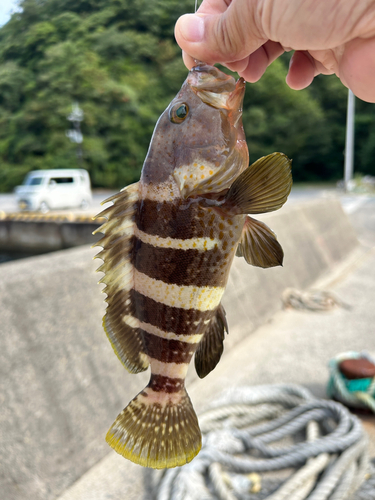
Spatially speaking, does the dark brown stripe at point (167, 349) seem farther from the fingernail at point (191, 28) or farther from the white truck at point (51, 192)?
the white truck at point (51, 192)

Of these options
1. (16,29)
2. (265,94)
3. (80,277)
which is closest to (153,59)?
(265,94)

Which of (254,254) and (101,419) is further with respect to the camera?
(101,419)

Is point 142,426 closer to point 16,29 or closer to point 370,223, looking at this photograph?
point 370,223

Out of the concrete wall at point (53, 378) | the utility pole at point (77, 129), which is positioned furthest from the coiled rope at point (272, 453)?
the utility pole at point (77, 129)

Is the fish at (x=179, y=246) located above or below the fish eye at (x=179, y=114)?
below

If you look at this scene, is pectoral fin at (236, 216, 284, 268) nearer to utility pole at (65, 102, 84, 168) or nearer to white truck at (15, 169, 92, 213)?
white truck at (15, 169, 92, 213)

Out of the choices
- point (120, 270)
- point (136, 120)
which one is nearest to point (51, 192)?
point (120, 270)

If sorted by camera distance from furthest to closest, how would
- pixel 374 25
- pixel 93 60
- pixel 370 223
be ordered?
pixel 93 60 → pixel 370 223 → pixel 374 25

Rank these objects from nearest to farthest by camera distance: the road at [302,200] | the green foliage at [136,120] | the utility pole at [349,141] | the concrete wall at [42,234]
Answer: the concrete wall at [42,234] < the road at [302,200] < the utility pole at [349,141] < the green foliage at [136,120]

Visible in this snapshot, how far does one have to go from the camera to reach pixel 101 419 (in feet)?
8.43

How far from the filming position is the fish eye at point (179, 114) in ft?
3.47

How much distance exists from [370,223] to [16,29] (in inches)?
464

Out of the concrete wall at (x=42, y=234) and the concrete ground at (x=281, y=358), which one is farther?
the concrete wall at (x=42, y=234)

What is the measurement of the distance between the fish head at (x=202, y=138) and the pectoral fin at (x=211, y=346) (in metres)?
0.36
